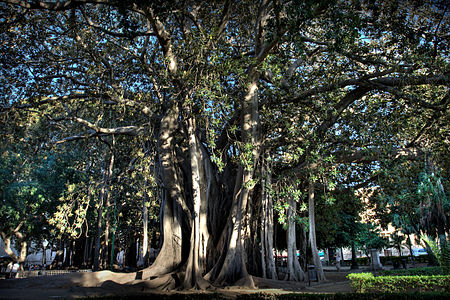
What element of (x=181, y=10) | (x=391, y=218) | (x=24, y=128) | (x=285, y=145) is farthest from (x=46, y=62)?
(x=391, y=218)

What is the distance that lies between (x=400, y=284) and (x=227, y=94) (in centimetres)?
598

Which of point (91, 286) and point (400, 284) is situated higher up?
point (400, 284)

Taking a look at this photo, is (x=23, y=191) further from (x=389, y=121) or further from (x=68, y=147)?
(x=389, y=121)

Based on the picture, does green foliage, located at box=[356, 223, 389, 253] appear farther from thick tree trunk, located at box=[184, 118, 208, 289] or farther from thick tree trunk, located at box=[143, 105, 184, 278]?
thick tree trunk, located at box=[184, 118, 208, 289]

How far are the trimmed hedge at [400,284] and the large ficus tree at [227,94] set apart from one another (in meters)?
2.50

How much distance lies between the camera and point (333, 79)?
9.57 metres

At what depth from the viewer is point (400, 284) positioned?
6918mm

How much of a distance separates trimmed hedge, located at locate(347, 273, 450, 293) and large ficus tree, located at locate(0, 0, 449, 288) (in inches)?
98.5

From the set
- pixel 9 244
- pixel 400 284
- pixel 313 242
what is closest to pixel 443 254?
pixel 400 284

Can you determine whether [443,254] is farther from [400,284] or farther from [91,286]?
[91,286]

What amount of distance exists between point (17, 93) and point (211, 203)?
644cm

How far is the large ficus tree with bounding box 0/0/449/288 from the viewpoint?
26.7 feet

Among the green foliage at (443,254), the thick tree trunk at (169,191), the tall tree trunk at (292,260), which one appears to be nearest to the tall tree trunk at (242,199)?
the thick tree trunk at (169,191)

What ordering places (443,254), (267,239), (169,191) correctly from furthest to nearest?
(267,239) → (169,191) → (443,254)
